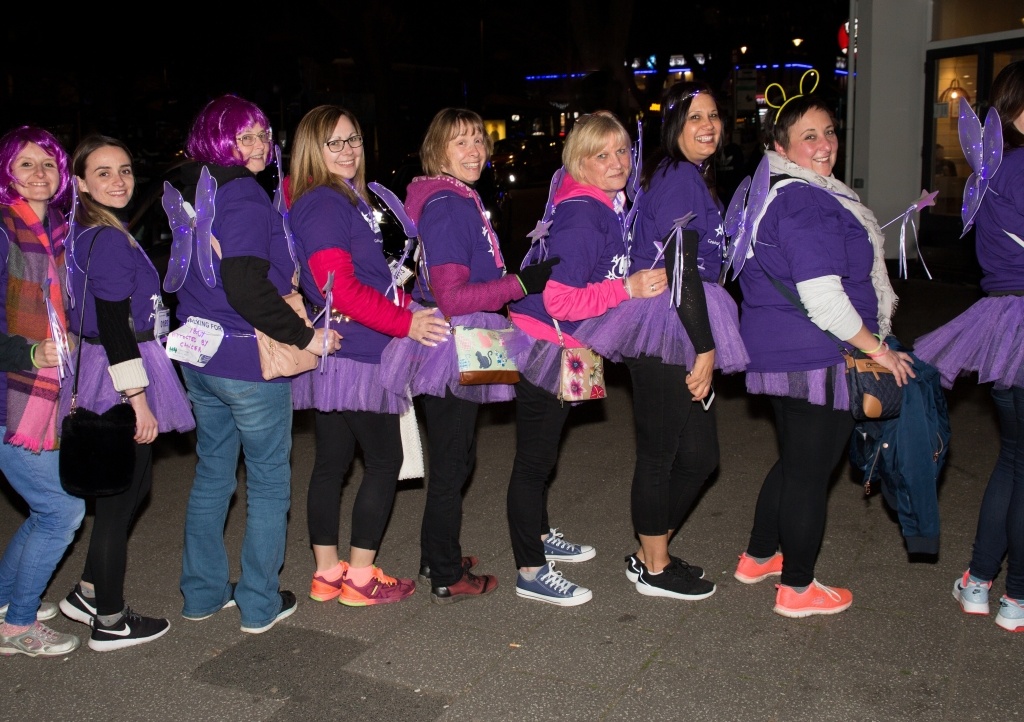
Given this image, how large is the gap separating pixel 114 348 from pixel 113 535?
796mm

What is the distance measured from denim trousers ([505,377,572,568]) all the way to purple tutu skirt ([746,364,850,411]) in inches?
34.5

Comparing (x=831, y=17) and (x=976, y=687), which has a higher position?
(x=831, y=17)

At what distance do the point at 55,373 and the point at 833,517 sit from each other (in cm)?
386

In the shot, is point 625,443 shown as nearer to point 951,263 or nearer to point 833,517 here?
point 833,517

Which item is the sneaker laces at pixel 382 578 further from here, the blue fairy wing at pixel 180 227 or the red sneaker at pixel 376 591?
the blue fairy wing at pixel 180 227

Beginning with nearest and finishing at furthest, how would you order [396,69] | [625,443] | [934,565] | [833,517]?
[934,565], [833,517], [625,443], [396,69]

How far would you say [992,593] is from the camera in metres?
4.26

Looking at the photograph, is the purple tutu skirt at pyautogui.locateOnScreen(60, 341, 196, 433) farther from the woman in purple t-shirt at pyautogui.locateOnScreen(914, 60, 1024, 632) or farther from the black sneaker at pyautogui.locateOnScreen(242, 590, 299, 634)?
the woman in purple t-shirt at pyautogui.locateOnScreen(914, 60, 1024, 632)

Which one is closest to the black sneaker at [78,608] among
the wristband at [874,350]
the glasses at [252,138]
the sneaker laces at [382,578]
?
the sneaker laces at [382,578]

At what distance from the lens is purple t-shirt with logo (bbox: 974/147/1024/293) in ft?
12.2

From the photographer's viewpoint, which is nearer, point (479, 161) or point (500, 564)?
point (479, 161)

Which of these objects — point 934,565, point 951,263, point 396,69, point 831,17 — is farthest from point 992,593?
point 831,17

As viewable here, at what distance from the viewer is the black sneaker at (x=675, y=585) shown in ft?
14.1

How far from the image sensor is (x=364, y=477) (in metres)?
4.26
